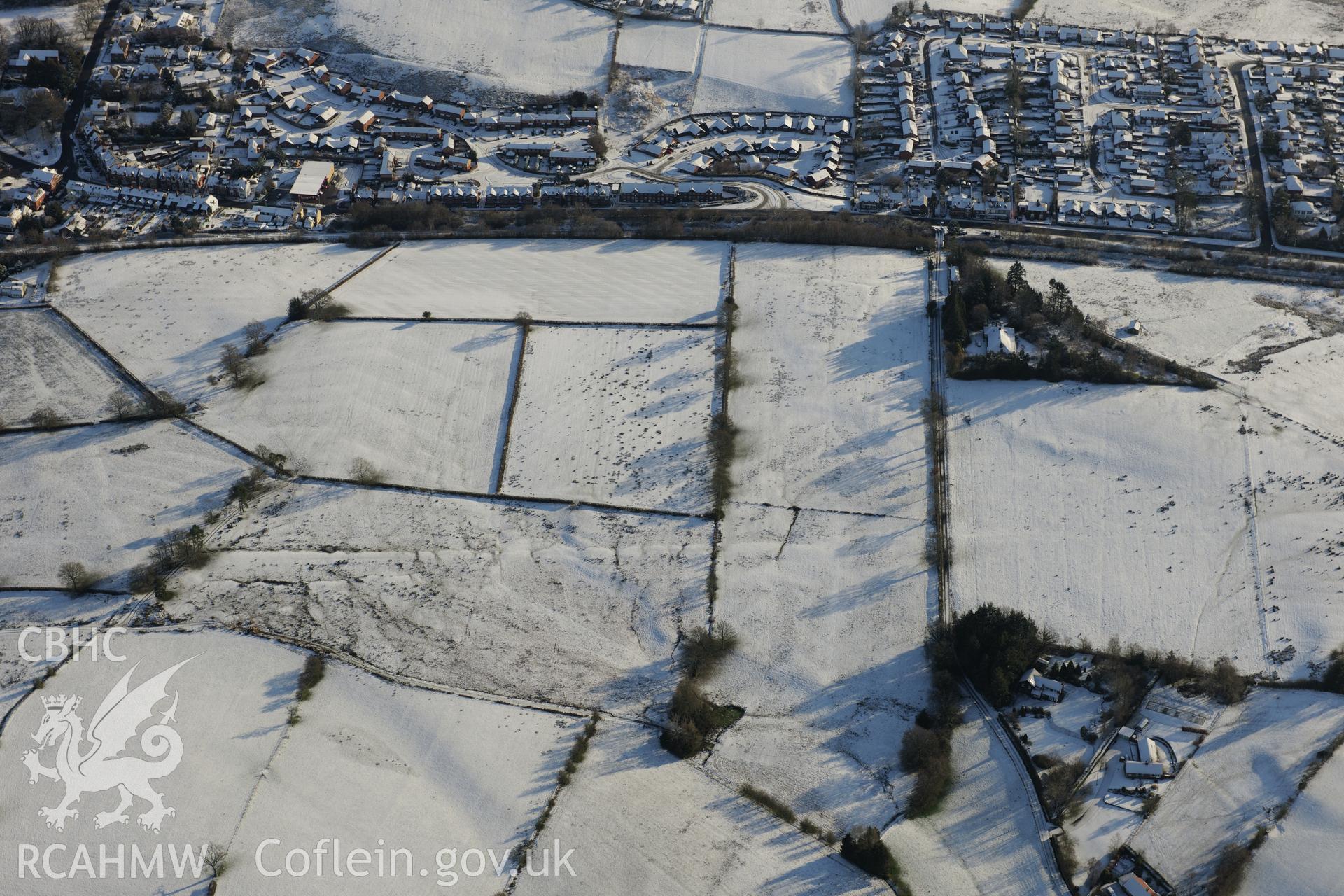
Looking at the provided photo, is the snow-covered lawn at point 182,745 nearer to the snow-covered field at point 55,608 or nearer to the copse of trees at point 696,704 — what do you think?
the snow-covered field at point 55,608

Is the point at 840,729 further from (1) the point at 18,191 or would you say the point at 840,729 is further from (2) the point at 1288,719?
(1) the point at 18,191

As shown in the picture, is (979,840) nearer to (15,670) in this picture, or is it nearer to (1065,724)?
(1065,724)

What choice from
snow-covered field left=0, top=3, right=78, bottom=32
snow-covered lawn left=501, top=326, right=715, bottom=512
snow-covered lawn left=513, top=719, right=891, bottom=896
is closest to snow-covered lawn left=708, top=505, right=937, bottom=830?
A: snow-covered lawn left=513, top=719, right=891, bottom=896

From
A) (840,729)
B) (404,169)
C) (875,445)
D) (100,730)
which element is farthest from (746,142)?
(100,730)

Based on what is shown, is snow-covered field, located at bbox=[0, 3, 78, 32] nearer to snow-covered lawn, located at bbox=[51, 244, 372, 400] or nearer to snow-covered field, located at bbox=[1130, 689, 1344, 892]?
snow-covered lawn, located at bbox=[51, 244, 372, 400]

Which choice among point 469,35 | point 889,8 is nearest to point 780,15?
point 889,8
